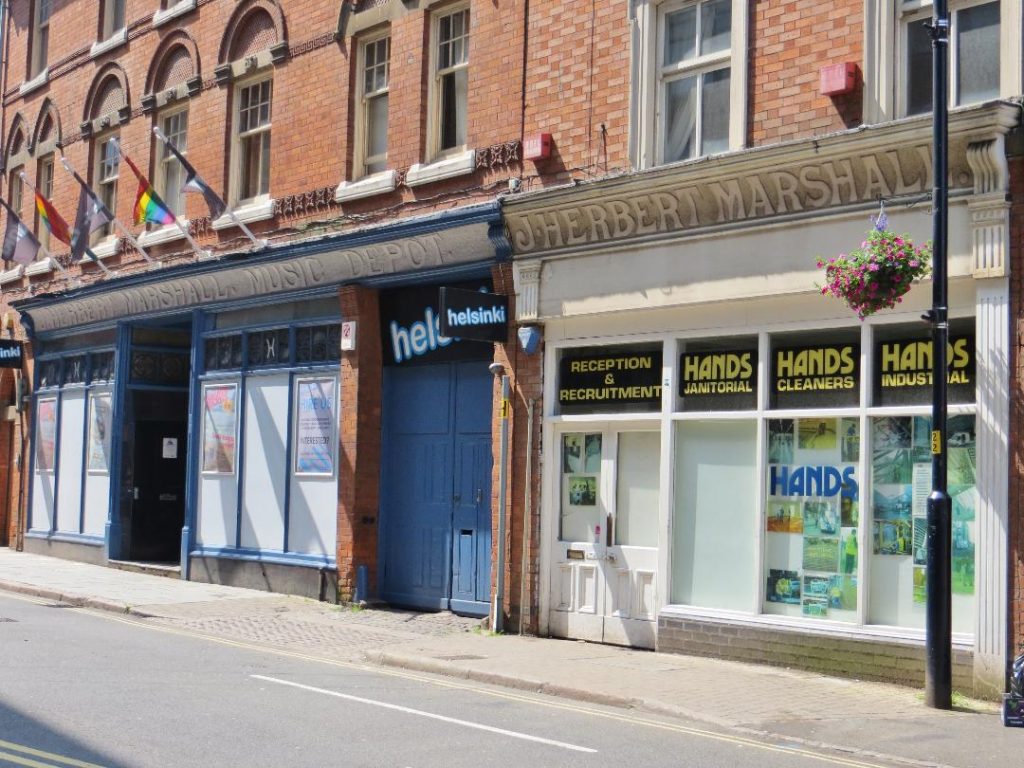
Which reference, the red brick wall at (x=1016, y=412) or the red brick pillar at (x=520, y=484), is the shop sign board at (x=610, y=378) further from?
the red brick wall at (x=1016, y=412)

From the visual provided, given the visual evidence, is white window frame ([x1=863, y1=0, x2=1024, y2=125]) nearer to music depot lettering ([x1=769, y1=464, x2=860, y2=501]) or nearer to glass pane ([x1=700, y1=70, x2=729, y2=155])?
glass pane ([x1=700, y1=70, x2=729, y2=155])

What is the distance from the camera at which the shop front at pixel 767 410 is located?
10508mm

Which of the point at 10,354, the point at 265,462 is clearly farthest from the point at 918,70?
the point at 10,354

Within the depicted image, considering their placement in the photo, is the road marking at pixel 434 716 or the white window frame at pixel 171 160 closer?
the road marking at pixel 434 716

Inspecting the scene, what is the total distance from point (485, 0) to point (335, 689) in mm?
8553

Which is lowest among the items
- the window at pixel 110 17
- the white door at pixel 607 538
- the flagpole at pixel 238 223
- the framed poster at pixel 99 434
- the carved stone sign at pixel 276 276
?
the white door at pixel 607 538

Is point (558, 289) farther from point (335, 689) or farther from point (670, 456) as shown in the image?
point (335, 689)

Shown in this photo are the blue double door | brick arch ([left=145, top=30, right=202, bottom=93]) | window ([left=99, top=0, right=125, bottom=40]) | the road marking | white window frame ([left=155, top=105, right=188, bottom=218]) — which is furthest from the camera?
window ([left=99, top=0, right=125, bottom=40])

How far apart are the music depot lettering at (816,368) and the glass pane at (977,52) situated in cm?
240

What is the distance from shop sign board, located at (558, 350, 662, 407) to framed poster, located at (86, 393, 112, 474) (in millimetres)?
10769

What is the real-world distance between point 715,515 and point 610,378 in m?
1.93

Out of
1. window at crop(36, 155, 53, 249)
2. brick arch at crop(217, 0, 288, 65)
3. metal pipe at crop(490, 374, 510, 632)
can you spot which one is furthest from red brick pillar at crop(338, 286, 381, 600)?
window at crop(36, 155, 53, 249)

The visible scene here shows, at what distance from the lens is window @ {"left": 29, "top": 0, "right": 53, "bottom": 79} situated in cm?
2545


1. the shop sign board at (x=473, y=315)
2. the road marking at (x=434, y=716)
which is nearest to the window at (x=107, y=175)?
the shop sign board at (x=473, y=315)
